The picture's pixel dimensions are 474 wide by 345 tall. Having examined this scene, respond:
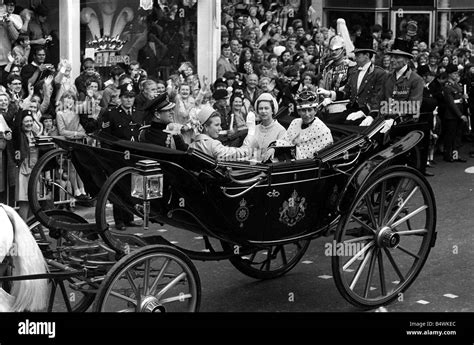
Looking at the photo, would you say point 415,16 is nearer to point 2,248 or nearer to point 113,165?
point 113,165

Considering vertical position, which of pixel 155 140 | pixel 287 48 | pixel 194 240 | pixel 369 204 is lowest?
pixel 194 240

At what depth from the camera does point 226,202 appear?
21.6ft

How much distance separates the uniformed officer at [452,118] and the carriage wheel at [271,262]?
21.9 feet

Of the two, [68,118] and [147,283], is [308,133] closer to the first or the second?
[147,283]

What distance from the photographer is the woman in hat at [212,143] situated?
707 centimetres

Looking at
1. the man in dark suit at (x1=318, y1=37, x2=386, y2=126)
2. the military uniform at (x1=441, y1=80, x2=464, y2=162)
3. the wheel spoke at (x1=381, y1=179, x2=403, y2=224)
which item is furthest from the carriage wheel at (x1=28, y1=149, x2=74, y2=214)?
the military uniform at (x1=441, y1=80, x2=464, y2=162)

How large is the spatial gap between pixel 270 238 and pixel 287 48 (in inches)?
406

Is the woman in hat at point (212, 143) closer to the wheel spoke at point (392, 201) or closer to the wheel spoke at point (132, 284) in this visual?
the wheel spoke at point (392, 201)

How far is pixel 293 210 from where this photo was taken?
705 cm

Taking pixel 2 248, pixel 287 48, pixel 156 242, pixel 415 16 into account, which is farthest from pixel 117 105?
pixel 415 16

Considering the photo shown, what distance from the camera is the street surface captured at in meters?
7.41

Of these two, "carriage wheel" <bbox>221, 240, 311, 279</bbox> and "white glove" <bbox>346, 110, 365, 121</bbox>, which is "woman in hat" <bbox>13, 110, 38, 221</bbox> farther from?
"white glove" <bbox>346, 110, 365, 121</bbox>

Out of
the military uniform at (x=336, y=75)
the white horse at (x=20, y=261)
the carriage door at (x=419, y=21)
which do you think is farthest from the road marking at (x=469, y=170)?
the carriage door at (x=419, y=21)
